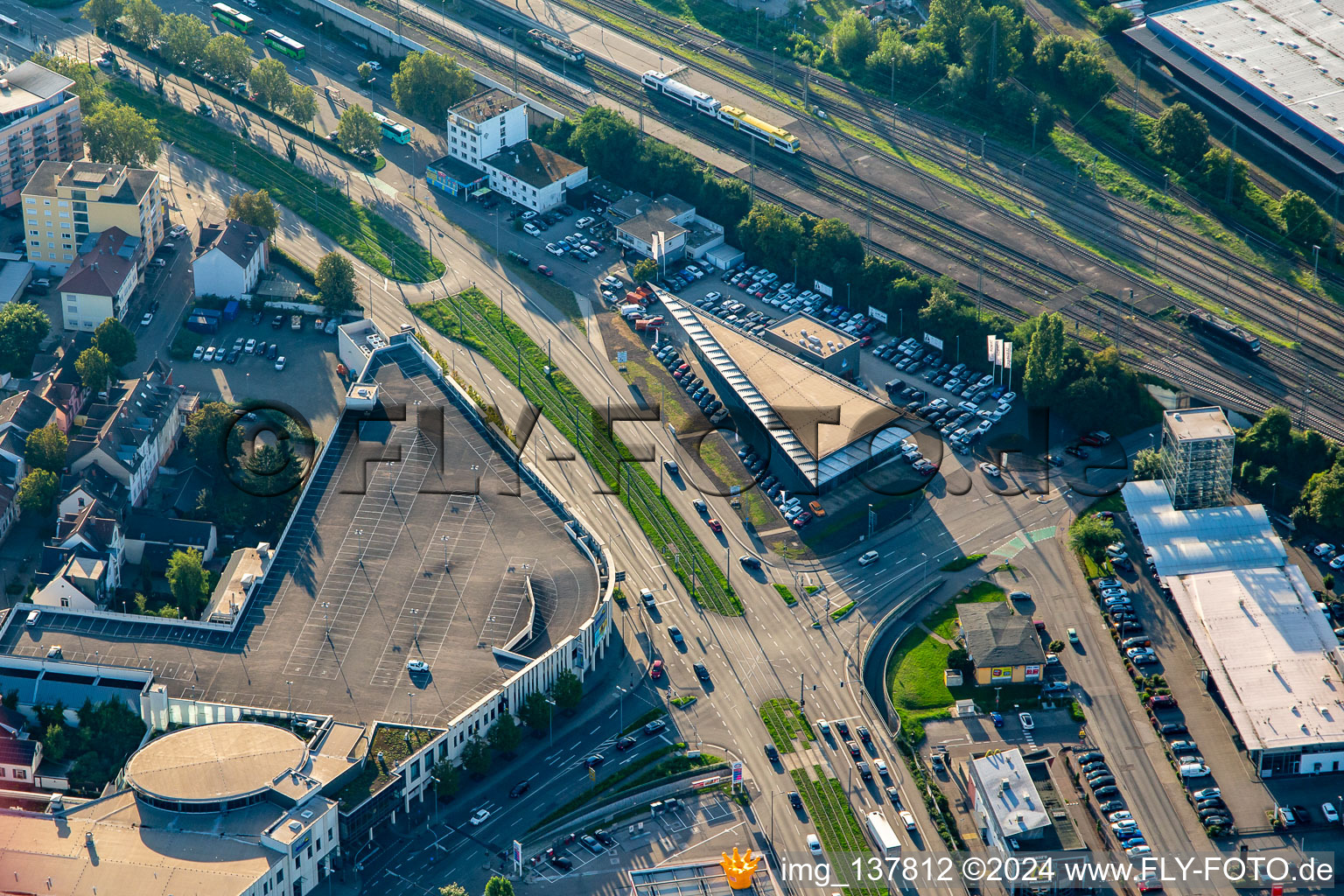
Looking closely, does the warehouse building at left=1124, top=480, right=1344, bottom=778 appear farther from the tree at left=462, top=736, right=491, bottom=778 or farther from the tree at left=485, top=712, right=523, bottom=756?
the tree at left=462, top=736, right=491, bottom=778

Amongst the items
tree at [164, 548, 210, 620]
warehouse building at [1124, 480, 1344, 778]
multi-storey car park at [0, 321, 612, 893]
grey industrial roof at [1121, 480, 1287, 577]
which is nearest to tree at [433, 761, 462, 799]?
multi-storey car park at [0, 321, 612, 893]

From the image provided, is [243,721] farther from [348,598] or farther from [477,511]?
[477,511]

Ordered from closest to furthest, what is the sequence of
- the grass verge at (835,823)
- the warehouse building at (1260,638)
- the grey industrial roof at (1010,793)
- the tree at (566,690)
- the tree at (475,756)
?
the grey industrial roof at (1010,793)
the grass verge at (835,823)
the tree at (475,756)
the warehouse building at (1260,638)
the tree at (566,690)

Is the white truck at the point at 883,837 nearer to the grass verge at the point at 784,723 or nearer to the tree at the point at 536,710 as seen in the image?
the grass verge at the point at 784,723

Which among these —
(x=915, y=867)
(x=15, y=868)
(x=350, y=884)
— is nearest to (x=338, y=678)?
(x=350, y=884)

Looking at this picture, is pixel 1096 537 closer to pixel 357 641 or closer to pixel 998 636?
pixel 998 636

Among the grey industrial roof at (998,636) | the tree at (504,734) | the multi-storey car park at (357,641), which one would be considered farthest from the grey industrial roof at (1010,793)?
the tree at (504,734)

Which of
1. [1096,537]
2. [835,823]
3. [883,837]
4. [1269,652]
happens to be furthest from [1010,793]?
[1096,537]
